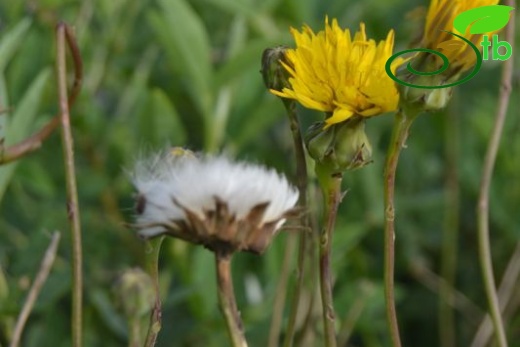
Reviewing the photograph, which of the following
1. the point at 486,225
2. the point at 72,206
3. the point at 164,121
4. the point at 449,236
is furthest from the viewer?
the point at 449,236

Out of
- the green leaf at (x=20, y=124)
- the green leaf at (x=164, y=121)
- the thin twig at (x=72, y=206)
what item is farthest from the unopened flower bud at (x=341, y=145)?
the green leaf at (x=164, y=121)

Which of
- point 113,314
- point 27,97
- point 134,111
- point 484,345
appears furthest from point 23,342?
point 484,345

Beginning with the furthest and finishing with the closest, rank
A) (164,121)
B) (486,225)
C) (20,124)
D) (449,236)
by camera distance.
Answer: (449,236) → (164,121) → (20,124) → (486,225)

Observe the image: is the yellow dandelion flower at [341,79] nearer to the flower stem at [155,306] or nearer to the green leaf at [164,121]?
the flower stem at [155,306]

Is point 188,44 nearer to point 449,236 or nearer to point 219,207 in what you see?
point 449,236

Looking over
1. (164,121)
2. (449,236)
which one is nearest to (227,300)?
(164,121)

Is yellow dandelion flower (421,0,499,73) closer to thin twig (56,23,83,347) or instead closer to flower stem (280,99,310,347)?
flower stem (280,99,310,347)

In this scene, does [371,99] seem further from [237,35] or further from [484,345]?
[237,35]

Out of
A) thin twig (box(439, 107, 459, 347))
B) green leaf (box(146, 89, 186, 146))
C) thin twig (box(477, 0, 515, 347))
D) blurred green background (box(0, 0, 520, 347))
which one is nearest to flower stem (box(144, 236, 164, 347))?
thin twig (box(477, 0, 515, 347))
